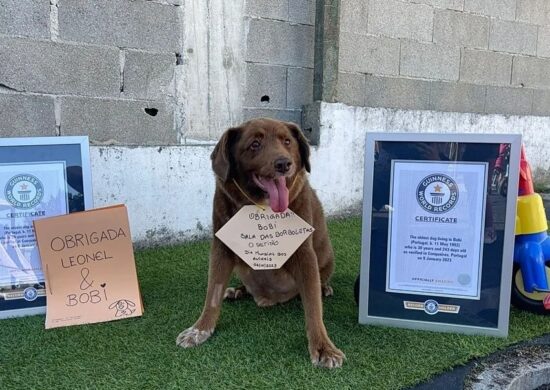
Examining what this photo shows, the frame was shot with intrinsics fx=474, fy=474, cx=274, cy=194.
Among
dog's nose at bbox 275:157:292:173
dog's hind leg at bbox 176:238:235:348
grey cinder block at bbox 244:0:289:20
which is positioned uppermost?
grey cinder block at bbox 244:0:289:20

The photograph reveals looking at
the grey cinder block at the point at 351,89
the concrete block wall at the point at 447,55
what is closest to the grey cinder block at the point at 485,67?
the concrete block wall at the point at 447,55

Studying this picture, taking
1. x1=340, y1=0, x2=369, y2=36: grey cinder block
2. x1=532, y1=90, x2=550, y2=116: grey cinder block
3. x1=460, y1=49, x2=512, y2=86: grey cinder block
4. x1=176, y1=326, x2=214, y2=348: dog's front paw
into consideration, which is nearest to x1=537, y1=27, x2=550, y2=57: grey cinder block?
x1=532, y1=90, x2=550, y2=116: grey cinder block

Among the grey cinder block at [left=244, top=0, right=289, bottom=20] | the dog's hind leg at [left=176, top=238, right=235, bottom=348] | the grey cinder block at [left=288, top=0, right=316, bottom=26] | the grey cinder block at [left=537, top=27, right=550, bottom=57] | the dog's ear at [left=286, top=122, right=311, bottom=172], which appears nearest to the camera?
the dog's hind leg at [left=176, top=238, right=235, bottom=348]

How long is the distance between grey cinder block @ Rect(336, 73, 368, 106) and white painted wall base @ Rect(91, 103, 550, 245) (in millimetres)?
119

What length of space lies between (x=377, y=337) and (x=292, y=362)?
48 centimetres

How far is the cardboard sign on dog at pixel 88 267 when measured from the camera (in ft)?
8.15

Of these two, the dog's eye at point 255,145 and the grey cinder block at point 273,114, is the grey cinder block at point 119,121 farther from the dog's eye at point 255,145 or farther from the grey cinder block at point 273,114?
the dog's eye at point 255,145

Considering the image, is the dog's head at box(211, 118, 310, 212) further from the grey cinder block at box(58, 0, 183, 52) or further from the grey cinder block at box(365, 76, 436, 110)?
the grey cinder block at box(365, 76, 436, 110)

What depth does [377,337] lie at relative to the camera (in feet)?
7.52

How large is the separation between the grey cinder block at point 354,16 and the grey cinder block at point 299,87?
0.60 m

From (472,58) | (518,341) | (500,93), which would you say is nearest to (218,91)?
(518,341)

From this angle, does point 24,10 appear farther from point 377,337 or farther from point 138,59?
point 377,337

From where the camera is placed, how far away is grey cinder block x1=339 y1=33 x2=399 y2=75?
4762 mm

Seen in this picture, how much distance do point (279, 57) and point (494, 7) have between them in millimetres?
3125
